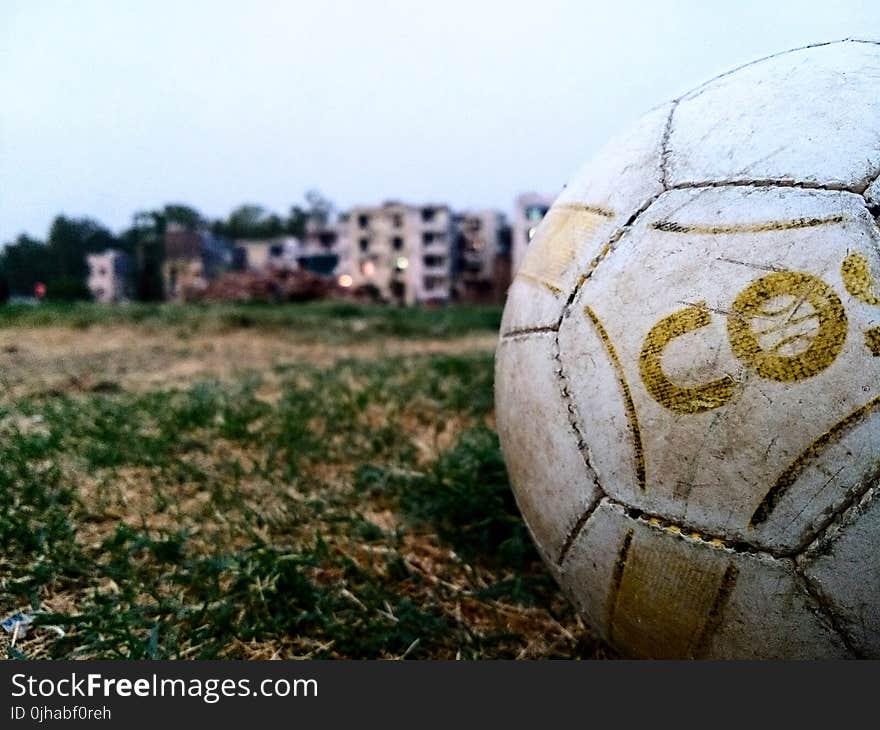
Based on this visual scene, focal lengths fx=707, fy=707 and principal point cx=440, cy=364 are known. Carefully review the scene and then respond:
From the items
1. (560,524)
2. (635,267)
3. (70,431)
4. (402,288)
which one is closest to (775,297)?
(635,267)

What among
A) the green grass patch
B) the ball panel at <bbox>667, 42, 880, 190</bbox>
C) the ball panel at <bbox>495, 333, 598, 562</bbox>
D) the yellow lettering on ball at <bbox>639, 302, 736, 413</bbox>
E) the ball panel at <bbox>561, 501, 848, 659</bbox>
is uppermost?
the ball panel at <bbox>667, 42, 880, 190</bbox>

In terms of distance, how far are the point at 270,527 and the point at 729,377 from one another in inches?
67.4

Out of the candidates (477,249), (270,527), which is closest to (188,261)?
(477,249)

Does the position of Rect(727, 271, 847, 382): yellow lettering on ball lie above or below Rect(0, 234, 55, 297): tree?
below

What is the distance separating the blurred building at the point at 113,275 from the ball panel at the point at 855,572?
67.3ft

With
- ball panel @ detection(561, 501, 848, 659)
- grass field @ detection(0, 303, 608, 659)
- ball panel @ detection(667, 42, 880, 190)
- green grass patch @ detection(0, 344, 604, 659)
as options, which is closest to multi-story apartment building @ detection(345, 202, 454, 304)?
grass field @ detection(0, 303, 608, 659)

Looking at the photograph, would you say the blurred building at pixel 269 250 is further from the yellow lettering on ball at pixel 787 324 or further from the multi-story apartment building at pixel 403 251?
the yellow lettering on ball at pixel 787 324

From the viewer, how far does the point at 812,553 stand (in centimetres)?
127

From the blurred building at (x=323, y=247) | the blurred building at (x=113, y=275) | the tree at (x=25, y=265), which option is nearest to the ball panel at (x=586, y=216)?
the tree at (x=25, y=265)

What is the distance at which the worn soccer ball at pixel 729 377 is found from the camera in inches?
49.0

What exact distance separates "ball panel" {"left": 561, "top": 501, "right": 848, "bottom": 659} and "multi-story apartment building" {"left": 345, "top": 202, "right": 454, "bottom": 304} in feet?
134

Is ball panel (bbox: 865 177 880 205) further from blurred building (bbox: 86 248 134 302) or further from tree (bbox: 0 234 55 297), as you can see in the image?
blurred building (bbox: 86 248 134 302)

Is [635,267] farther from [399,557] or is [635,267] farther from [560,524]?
[399,557]

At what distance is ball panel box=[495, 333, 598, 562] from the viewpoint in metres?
1.51
